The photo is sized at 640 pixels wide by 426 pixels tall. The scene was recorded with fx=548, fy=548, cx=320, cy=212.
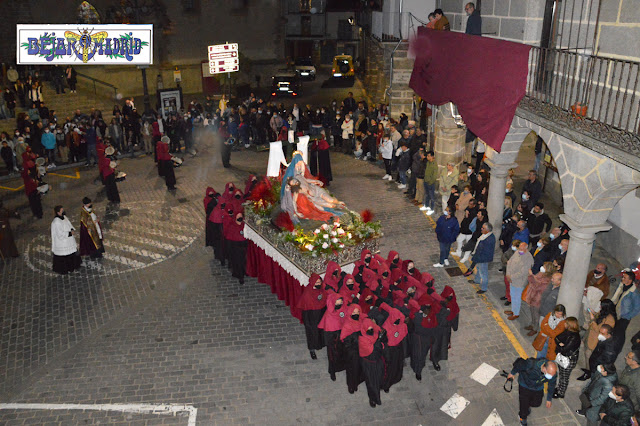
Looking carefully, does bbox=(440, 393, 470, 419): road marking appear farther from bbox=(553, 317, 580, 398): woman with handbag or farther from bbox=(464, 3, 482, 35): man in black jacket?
bbox=(464, 3, 482, 35): man in black jacket

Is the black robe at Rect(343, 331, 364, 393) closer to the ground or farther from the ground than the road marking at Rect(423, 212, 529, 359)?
farther from the ground

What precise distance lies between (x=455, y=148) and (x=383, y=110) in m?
6.45

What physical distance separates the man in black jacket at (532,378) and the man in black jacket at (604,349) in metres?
0.94

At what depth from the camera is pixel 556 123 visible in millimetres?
10133

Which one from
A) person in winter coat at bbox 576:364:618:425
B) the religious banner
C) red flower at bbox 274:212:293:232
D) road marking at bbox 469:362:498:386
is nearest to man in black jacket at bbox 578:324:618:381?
person in winter coat at bbox 576:364:618:425

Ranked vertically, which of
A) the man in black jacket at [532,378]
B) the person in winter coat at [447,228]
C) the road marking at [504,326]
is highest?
the person in winter coat at [447,228]

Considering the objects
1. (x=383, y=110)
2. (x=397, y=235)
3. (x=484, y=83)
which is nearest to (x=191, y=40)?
(x=383, y=110)

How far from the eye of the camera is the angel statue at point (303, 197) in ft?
42.3

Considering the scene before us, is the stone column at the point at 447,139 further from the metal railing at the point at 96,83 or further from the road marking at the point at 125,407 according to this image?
the metal railing at the point at 96,83

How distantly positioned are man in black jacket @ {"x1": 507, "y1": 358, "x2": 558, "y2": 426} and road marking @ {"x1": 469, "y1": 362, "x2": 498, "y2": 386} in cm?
114

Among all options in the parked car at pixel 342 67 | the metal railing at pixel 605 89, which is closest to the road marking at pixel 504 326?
the metal railing at pixel 605 89

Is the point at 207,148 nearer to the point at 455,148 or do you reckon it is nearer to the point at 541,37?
the point at 455,148

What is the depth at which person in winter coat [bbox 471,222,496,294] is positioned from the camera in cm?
1238

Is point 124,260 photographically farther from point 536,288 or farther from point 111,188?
point 536,288
